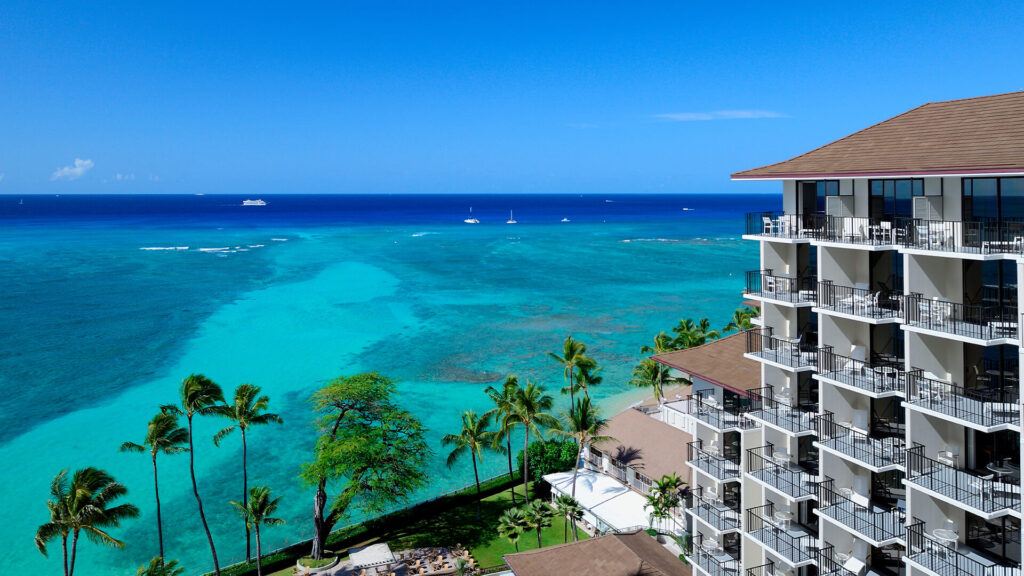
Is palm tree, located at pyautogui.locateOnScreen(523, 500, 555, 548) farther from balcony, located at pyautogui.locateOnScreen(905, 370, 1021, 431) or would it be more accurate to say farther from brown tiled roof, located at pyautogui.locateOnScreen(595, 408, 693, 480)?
balcony, located at pyautogui.locateOnScreen(905, 370, 1021, 431)

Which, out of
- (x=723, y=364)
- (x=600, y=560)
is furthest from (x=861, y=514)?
(x=600, y=560)

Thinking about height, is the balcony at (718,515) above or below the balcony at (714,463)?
below

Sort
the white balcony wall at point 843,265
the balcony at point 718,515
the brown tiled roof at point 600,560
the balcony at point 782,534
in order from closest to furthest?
the white balcony wall at point 843,265 → the balcony at point 782,534 → the balcony at point 718,515 → the brown tiled roof at point 600,560

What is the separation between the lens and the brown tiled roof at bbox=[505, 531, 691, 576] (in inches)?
997

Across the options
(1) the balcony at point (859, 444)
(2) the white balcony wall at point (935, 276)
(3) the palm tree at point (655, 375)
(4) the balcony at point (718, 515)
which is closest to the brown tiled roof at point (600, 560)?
(4) the balcony at point (718, 515)

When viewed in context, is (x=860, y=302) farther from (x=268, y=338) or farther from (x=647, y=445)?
(x=268, y=338)

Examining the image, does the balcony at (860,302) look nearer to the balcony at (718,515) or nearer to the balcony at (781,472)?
the balcony at (781,472)

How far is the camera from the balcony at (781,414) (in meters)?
21.9

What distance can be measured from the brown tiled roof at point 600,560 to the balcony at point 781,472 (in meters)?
4.66

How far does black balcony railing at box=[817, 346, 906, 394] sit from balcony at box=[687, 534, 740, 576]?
709 centimetres

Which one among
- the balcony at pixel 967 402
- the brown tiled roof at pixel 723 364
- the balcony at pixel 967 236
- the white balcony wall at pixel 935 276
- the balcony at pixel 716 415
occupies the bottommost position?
the balcony at pixel 716 415

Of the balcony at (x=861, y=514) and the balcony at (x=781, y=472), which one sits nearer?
the balcony at (x=861, y=514)

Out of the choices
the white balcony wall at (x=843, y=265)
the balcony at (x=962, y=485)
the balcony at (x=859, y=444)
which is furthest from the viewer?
the white balcony wall at (x=843, y=265)

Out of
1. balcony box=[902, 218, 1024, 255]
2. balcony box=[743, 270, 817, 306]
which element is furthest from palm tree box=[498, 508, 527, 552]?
balcony box=[902, 218, 1024, 255]
